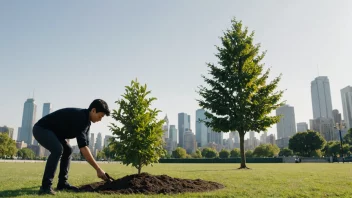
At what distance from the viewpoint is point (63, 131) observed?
5.65m

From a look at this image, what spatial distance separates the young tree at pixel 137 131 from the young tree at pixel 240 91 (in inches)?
463

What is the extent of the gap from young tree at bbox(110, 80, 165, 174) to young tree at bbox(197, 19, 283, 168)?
1175cm

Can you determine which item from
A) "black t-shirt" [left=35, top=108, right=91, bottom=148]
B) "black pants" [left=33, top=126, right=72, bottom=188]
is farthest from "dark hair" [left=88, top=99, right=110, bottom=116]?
"black pants" [left=33, top=126, right=72, bottom=188]

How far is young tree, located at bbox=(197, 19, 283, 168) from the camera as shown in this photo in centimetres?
2108

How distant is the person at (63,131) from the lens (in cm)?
534

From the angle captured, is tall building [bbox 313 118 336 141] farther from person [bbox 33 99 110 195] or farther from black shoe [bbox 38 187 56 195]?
black shoe [bbox 38 187 56 195]

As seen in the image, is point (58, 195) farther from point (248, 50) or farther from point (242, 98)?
point (248, 50)

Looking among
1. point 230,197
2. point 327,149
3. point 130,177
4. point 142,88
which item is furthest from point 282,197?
point 327,149

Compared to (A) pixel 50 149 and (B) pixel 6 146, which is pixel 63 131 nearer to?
(A) pixel 50 149

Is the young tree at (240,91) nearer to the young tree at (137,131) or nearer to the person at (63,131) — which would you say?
the young tree at (137,131)

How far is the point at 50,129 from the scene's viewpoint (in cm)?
559

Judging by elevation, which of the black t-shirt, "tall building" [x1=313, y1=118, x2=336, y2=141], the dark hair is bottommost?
the black t-shirt

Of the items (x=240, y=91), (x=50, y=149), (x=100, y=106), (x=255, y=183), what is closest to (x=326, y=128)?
(x=240, y=91)

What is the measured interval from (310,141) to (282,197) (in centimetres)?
8440
